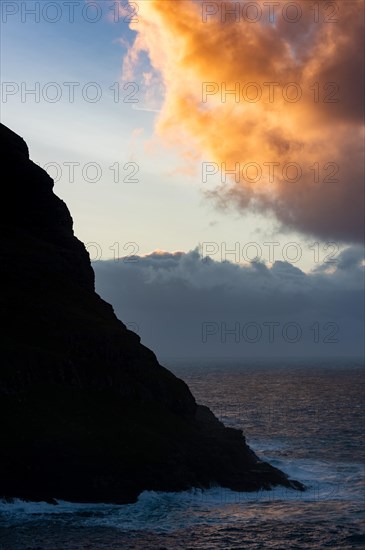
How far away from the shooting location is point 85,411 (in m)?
72.1

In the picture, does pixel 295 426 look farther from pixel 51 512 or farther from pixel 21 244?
pixel 51 512

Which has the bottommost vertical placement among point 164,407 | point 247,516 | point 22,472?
point 247,516

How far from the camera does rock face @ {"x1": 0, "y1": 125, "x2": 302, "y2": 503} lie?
6394 cm

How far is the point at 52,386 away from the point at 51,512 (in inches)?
678

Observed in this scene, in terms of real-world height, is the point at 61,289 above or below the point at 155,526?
above

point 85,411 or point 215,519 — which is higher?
point 85,411

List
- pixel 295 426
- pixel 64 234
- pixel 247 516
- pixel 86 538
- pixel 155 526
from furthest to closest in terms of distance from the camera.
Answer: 1. pixel 295 426
2. pixel 64 234
3. pixel 247 516
4. pixel 155 526
5. pixel 86 538

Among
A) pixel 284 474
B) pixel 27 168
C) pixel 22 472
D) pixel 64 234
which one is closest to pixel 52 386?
pixel 22 472

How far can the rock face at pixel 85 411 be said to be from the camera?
63938 mm

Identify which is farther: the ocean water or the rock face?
the rock face

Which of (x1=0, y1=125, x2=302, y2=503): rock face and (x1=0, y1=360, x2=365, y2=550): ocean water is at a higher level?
(x1=0, y1=125, x2=302, y2=503): rock face

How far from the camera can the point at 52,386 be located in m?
74.2

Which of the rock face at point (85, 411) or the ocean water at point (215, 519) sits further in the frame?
the rock face at point (85, 411)

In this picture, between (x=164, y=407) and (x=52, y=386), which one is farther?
(x=164, y=407)
